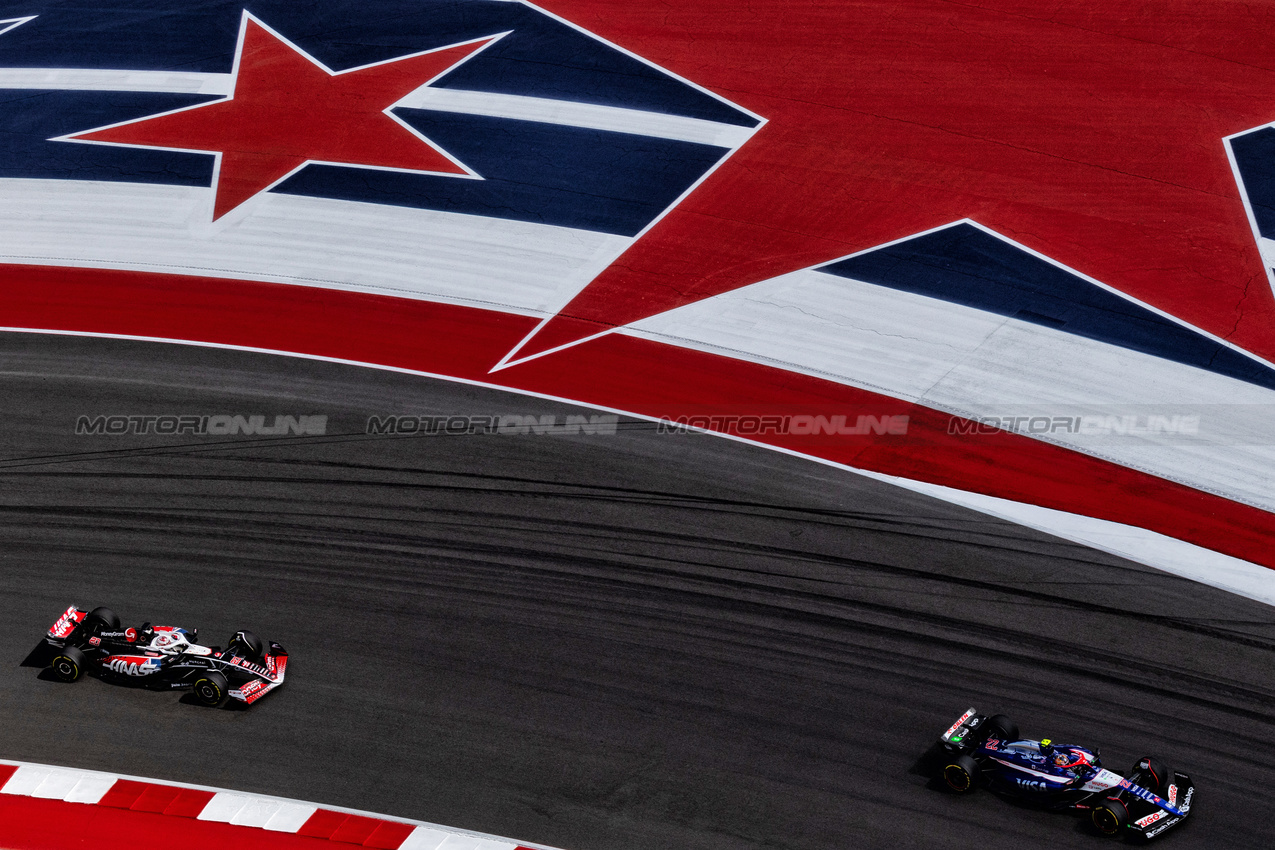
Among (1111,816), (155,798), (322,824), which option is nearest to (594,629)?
(322,824)

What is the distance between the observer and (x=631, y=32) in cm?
2233

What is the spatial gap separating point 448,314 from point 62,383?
5.68 m

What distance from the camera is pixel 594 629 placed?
43.7 ft

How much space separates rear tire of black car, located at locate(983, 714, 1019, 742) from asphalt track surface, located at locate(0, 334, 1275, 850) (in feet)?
1.82

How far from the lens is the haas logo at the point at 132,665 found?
12.7 metres

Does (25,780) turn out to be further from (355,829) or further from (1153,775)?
(1153,775)

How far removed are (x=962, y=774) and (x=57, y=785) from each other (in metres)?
9.39

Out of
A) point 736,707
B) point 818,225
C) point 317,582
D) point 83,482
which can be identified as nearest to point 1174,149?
point 818,225

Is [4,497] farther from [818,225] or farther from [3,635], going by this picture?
[818,225]

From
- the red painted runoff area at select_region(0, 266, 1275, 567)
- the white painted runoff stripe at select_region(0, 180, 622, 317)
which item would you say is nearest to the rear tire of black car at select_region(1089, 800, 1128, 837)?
the red painted runoff area at select_region(0, 266, 1275, 567)

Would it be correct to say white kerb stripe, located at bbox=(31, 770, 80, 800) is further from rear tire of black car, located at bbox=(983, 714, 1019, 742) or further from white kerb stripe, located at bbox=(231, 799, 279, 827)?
rear tire of black car, located at bbox=(983, 714, 1019, 742)

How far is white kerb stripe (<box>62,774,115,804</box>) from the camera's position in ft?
39.2

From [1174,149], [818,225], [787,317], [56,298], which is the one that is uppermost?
[1174,149]

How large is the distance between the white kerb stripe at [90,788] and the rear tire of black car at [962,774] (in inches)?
342
